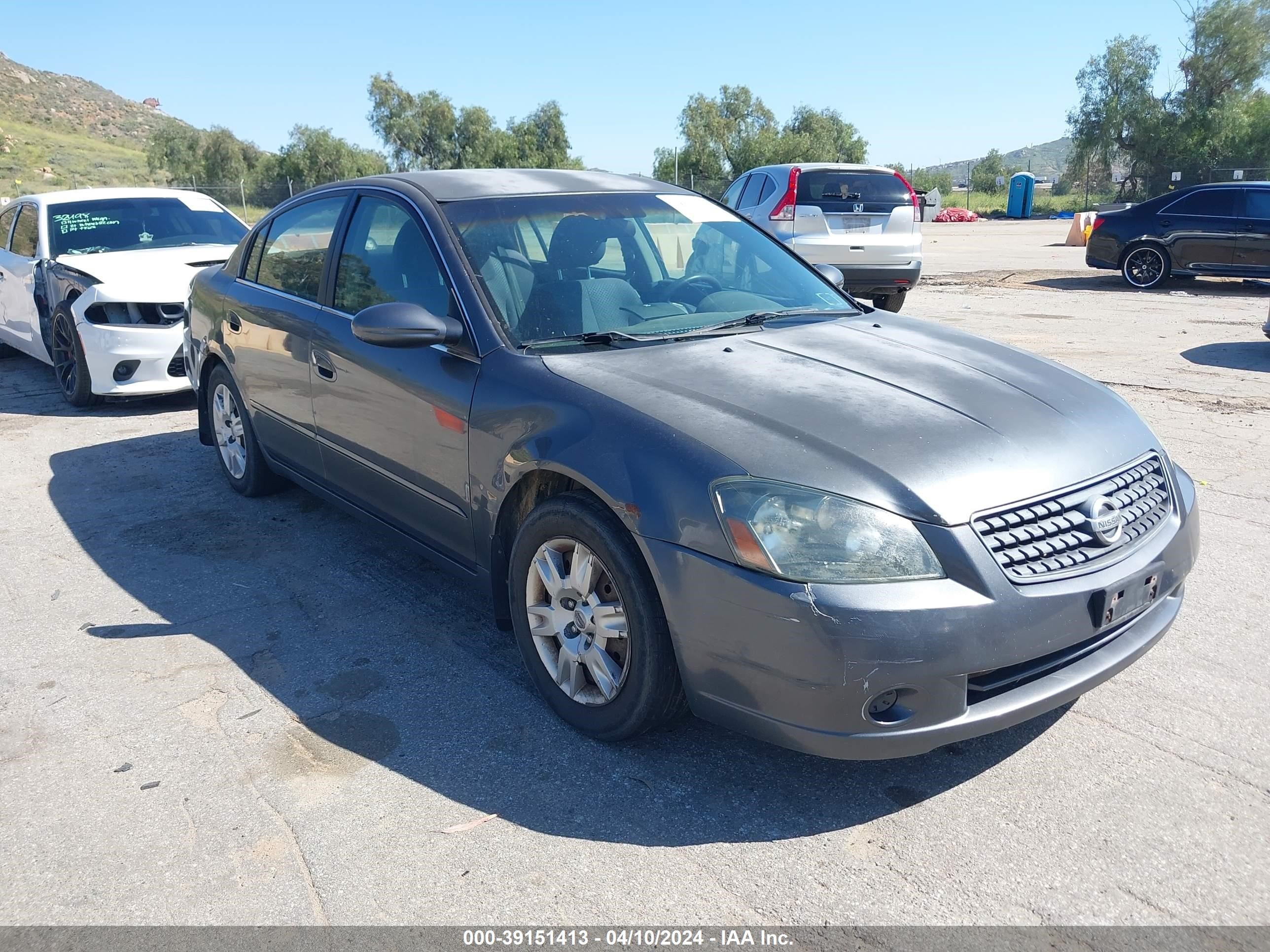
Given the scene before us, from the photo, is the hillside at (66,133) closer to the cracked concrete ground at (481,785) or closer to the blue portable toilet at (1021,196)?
the blue portable toilet at (1021,196)

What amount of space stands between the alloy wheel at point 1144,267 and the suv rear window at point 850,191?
5.38m

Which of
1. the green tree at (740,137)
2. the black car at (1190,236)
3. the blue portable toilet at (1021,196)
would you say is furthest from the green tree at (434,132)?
the black car at (1190,236)

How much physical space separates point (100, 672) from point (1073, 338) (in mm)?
9689

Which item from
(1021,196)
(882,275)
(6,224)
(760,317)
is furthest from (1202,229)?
(1021,196)

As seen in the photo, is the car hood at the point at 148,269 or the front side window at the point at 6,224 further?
the front side window at the point at 6,224

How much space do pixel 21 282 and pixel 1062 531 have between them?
912cm

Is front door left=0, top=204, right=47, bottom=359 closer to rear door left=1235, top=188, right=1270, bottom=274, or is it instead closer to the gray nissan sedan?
the gray nissan sedan

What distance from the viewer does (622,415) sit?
2986 mm

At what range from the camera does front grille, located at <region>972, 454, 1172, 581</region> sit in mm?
2619

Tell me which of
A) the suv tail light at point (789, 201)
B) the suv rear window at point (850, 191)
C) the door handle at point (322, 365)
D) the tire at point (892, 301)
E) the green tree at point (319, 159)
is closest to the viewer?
the door handle at point (322, 365)

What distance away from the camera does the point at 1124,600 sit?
2799 millimetres

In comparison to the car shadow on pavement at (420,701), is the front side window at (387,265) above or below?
above

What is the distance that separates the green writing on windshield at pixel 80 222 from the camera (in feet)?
28.2

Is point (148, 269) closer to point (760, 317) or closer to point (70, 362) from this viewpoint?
point (70, 362)
